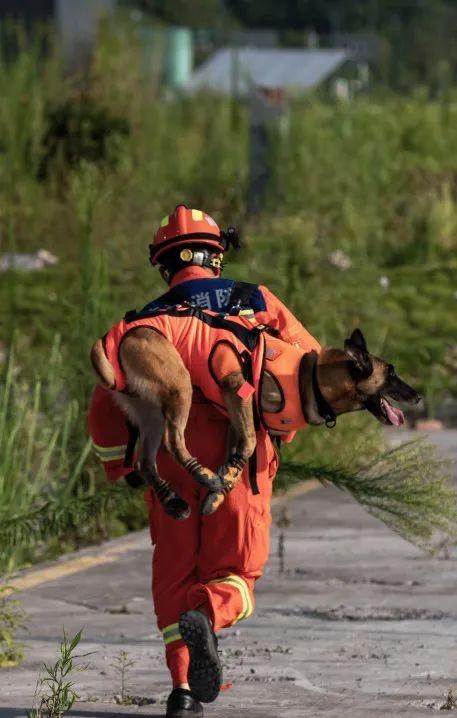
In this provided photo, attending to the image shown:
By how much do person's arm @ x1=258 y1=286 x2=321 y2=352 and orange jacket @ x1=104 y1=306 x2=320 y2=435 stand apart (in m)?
0.11

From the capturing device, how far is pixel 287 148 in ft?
67.8

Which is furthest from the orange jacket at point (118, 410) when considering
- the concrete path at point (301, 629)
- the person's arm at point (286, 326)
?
the concrete path at point (301, 629)

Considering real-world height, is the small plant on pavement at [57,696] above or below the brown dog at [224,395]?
below

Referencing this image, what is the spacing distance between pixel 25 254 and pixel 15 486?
335 inches

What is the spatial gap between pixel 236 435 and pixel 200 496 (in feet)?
0.93

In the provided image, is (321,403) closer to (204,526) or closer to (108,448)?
(204,526)

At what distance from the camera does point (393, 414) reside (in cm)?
552

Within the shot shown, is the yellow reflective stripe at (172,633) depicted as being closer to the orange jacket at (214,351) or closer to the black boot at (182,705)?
the black boot at (182,705)

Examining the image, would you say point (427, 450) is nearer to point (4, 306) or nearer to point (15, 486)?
point (15, 486)

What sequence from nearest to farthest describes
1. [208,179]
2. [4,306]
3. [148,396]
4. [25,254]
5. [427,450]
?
1. [148,396]
2. [427,450]
3. [4,306]
4. [25,254]
5. [208,179]

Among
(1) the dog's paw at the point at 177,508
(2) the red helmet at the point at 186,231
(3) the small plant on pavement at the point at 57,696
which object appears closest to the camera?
(3) the small plant on pavement at the point at 57,696

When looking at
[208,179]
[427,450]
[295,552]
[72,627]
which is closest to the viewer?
[427,450]

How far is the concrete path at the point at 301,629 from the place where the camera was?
6.19m

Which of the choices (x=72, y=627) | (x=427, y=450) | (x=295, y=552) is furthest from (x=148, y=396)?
(x=295, y=552)
